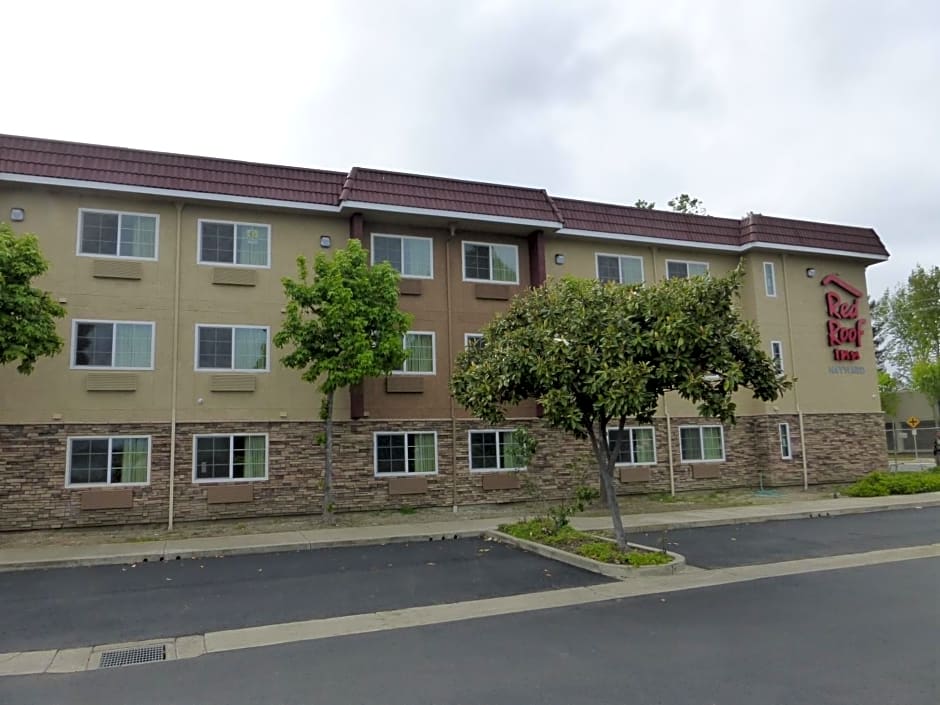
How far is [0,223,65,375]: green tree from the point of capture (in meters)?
12.4

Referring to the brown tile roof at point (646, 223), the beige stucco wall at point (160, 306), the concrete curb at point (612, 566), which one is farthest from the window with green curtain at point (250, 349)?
the brown tile roof at point (646, 223)

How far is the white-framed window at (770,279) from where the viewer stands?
845 inches

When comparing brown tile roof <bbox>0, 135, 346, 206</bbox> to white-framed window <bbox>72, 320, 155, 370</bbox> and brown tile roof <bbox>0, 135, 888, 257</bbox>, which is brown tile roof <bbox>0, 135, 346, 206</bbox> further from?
white-framed window <bbox>72, 320, 155, 370</bbox>

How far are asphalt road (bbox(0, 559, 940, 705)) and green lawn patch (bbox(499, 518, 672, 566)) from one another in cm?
218

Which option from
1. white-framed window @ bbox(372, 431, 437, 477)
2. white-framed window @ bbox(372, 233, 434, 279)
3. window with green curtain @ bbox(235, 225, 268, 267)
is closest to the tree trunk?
white-framed window @ bbox(372, 431, 437, 477)

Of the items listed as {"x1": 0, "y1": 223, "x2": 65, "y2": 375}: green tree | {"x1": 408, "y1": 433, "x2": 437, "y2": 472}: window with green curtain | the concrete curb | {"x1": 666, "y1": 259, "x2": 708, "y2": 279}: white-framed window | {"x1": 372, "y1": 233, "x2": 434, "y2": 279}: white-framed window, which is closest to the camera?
the concrete curb

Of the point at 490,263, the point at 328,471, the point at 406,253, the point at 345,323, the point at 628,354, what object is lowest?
the point at 328,471

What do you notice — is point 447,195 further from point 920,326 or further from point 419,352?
point 920,326

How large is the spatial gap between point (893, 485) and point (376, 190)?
16.1 meters

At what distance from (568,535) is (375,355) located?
217 inches

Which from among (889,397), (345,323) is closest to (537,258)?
(345,323)

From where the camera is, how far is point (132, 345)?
15414mm

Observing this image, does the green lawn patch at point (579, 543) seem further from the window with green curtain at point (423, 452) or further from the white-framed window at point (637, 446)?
the white-framed window at point (637, 446)

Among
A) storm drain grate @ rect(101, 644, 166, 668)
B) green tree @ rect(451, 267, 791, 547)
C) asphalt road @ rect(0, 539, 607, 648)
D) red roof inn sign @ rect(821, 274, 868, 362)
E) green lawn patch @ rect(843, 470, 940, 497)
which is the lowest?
storm drain grate @ rect(101, 644, 166, 668)
